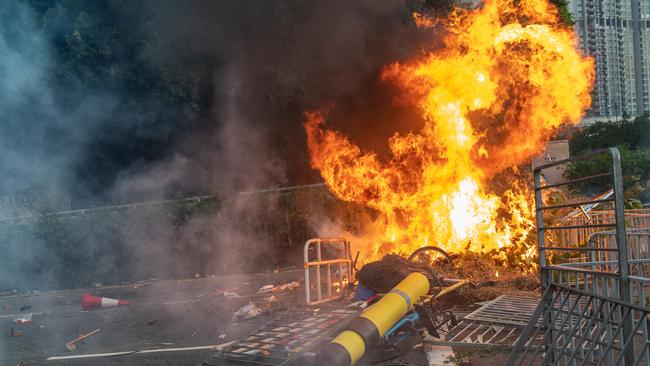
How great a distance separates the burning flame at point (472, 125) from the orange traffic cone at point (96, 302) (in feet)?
15.4

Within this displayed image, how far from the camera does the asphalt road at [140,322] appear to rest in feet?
18.7

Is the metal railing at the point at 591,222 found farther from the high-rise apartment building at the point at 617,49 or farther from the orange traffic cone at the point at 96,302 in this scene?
the high-rise apartment building at the point at 617,49

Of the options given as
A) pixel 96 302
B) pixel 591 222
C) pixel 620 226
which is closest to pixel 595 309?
pixel 620 226

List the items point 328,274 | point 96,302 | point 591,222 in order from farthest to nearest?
point 96,302
point 591,222
point 328,274

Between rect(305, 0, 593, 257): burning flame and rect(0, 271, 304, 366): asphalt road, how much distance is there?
2640 mm

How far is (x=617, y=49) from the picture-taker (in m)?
27.7

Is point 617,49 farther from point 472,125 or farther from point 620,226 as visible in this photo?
point 620,226

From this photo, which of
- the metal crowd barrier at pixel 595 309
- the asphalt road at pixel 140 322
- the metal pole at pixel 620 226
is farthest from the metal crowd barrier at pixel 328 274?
the metal pole at pixel 620 226

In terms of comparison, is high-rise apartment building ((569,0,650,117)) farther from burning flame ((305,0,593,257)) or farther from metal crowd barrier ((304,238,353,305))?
metal crowd barrier ((304,238,353,305))

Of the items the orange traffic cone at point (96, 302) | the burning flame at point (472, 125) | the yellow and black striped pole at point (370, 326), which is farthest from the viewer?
the burning flame at point (472, 125)

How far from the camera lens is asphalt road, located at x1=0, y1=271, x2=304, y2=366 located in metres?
5.70

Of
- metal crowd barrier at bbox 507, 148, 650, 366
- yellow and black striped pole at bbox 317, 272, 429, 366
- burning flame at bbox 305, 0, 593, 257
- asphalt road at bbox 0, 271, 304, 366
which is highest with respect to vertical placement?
burning flame at bbox 305, 0, 593, 257

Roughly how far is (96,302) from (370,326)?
578 centimetres

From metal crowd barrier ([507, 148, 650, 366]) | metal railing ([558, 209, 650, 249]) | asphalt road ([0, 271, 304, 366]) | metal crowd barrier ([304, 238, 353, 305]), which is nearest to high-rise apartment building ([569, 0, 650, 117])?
metal railing ([558, 209, 650, 249])
